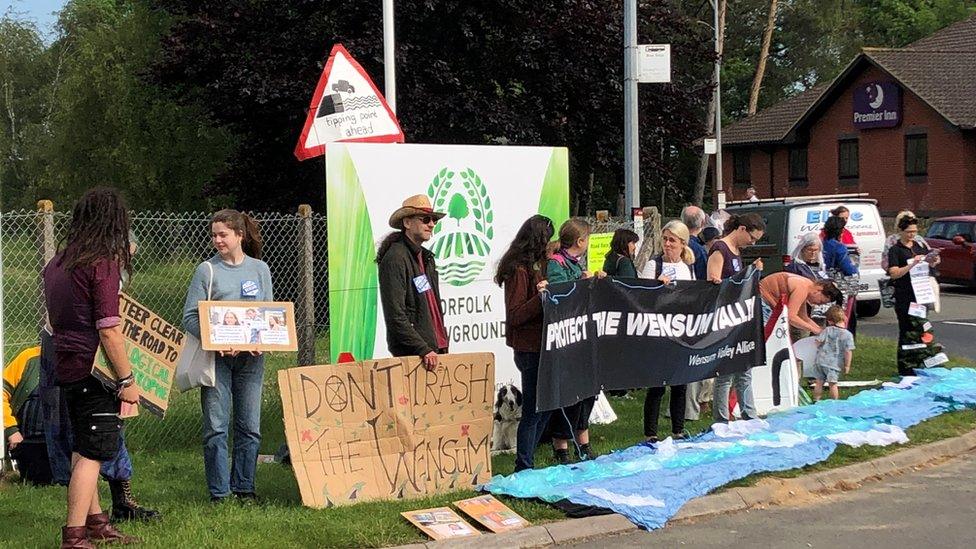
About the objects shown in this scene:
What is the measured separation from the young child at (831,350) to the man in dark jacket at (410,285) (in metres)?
5.08

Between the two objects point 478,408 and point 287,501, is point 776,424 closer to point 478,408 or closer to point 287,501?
point 478,408

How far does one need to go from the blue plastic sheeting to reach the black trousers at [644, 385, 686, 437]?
39 centimetres

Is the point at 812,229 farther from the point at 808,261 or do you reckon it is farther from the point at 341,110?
the point at 341,110

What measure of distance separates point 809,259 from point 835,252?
1.01 meters

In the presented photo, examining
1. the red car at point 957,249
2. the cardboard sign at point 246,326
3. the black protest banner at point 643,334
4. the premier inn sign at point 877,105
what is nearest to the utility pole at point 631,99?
the black protest banner at point 643,334

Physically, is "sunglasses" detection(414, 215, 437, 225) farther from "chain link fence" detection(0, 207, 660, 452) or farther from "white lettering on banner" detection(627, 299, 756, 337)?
"white lettering on banner" detection(627, 299, 756, 337)

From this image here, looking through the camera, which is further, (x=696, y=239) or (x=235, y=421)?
(x=696, y=239)

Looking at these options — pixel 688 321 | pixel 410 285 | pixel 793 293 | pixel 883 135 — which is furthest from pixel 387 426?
pixel 883 135

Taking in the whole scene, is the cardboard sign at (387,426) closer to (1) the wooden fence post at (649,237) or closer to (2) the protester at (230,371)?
(2) the protester at (230,371)

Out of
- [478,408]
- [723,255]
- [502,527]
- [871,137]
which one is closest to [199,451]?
Answer: [478,408]

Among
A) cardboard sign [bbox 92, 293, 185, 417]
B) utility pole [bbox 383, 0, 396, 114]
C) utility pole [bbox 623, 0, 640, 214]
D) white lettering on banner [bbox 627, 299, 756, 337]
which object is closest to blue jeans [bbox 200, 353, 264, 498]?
cardboard sign [bbox 92, 293, 185, 417]

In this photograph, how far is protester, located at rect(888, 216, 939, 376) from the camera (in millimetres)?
12984

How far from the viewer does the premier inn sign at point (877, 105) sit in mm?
47656

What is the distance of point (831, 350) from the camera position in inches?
464
